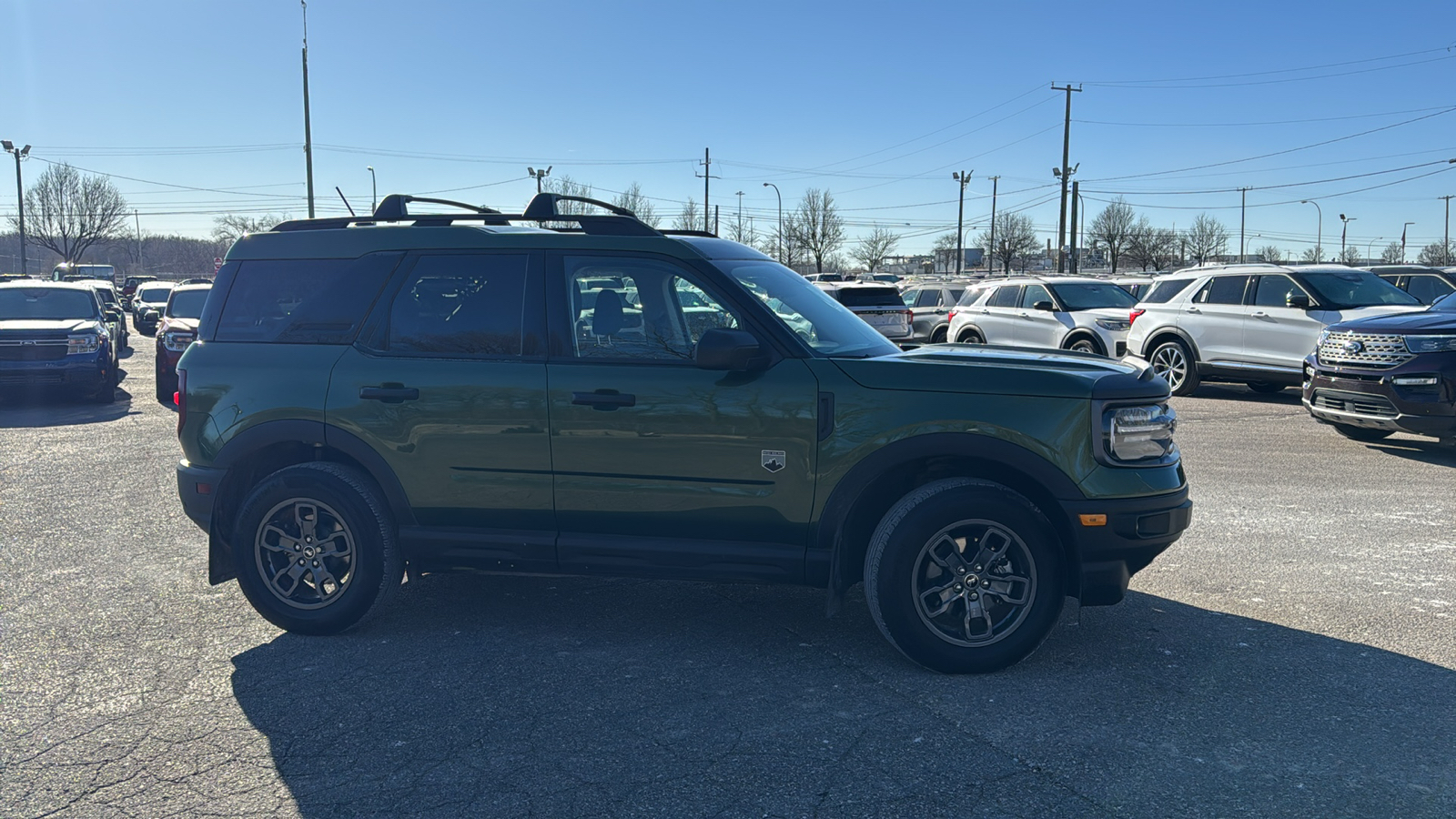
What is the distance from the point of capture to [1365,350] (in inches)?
385

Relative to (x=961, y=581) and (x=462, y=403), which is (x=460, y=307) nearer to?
(x=462, y=403)

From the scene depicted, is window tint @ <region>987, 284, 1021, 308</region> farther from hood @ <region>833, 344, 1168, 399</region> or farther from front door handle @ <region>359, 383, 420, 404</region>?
front door handle @ <region>359, 383, 420, 404</region>

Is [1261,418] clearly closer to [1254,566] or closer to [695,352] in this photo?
[1254,566]

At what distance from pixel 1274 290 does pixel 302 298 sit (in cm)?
1312

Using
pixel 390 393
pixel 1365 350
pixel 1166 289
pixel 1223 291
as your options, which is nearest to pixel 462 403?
pixel 390 393

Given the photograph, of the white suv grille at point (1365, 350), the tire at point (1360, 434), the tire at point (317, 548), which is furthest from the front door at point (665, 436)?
the tire at point (1360, 434)

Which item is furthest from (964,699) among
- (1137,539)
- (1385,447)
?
(1385,447)

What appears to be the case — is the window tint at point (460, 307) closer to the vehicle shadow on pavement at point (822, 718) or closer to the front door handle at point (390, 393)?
the front door handle at point (390, 393)

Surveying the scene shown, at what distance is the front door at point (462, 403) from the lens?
4.78 m

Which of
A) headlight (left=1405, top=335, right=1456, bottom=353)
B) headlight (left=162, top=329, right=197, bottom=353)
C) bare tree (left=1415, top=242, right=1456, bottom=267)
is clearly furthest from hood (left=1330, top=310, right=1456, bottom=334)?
bare tree (left=1415, top=242, right=1456, bottom=267)

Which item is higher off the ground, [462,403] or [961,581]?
[462,403]

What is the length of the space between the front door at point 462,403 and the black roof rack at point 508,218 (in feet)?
1.06

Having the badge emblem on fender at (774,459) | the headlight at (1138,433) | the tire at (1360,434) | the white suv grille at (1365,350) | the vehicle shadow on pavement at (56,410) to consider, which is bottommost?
the vehicle shadow on pavement at (56,410)

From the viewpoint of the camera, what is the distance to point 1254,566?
19.9 feet
